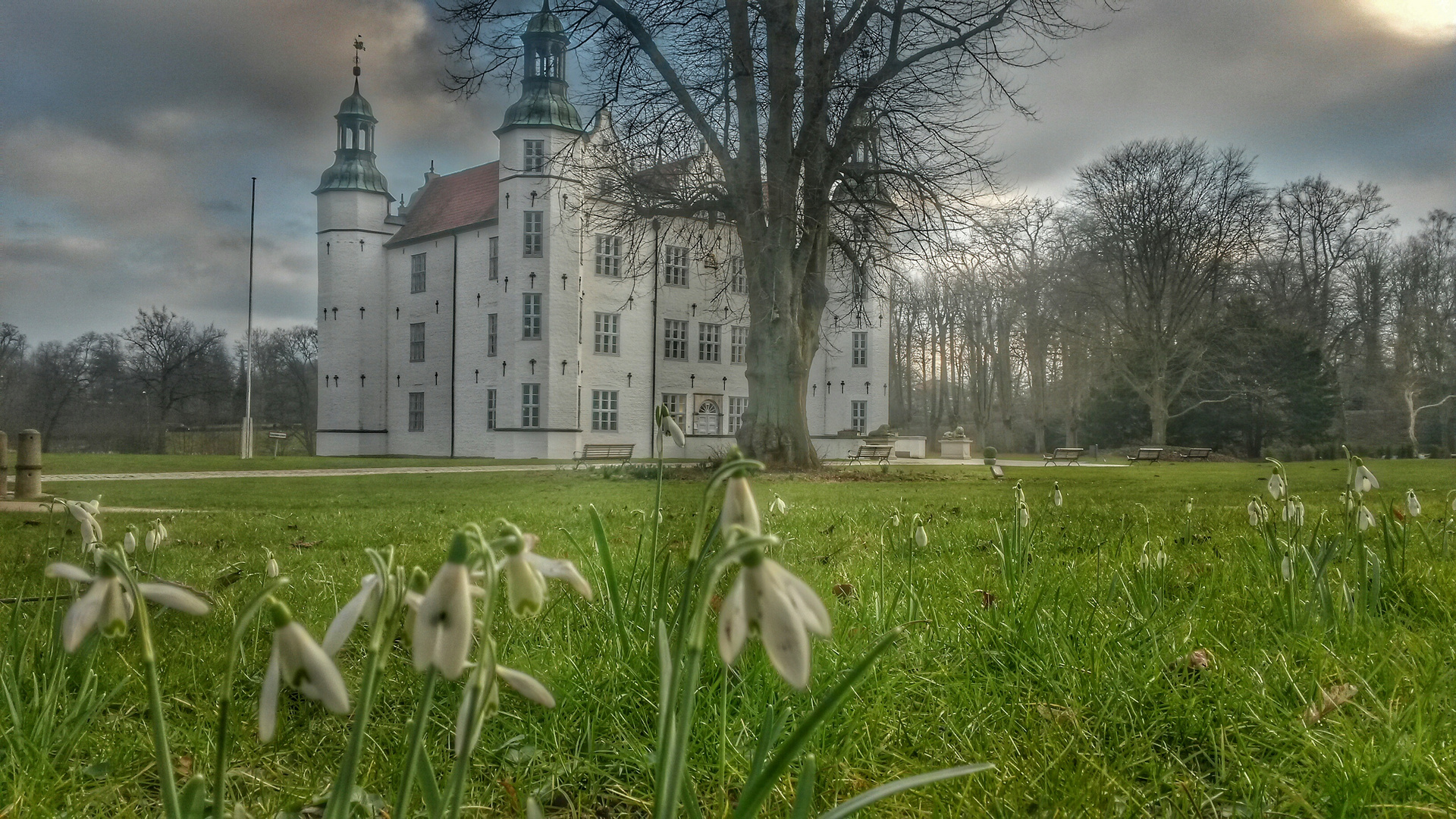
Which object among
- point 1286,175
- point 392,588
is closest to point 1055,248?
point 1286,175

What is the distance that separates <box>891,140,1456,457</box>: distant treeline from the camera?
74.7 inches

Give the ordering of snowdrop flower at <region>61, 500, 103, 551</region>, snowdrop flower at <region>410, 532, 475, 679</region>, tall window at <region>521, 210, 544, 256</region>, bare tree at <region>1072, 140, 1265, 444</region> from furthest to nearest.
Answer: bare tree at <region>1072, 140, 1265, 444</region> < tall window at <region>521, 210, 544, 256</region> < snowdrop flower at <region>61, 500, 103, 551</region> < snowdrop flower at <region>410, 532, 475, 679</region>

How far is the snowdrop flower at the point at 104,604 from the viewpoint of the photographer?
54 cm

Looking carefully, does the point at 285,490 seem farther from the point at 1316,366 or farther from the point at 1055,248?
the point at 1316,366

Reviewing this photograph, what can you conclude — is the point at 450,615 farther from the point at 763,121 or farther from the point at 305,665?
the point at 763,121

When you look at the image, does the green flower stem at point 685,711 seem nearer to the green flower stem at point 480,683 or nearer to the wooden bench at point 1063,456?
the green flower stem at point 480,683

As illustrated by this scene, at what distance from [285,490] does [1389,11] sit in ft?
8.48

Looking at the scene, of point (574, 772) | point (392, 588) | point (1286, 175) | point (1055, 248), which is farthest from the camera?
point (1286, 175)

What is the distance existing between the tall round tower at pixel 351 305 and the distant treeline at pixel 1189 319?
1.00 metres

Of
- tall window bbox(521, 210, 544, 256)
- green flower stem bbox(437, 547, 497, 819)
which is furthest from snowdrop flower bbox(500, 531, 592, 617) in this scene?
tall window bbox(521, 210, 544, 256)

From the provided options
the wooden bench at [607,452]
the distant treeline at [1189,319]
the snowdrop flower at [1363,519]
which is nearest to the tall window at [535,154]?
the wooden bench at [607,452]

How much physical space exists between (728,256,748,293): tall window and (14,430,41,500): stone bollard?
1.14 m

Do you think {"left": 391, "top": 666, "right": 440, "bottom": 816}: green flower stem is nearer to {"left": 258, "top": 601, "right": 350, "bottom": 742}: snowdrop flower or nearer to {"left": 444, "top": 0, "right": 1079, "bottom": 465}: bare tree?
Answer: {"left": 258, "top": 601, "right": 350, "bottom": 742}: snowdrop flower

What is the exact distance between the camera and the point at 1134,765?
4.30 feet
